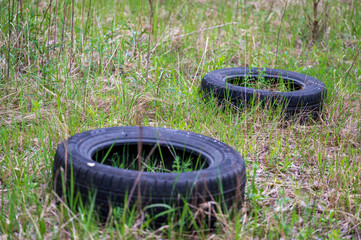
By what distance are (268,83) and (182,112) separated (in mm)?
1295

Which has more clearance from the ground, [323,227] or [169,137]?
[169,137]

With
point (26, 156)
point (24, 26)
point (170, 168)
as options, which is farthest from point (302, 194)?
point (24, 26)

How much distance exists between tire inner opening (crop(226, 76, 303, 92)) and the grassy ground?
32cm

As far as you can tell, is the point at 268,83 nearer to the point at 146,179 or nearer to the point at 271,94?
the point at 271,94

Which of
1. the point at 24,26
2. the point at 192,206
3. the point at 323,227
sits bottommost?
the point at 323,227

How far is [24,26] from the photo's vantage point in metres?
4.59

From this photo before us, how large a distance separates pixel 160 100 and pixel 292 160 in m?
1.38

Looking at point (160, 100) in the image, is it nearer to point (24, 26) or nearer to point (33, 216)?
point (24, 26)

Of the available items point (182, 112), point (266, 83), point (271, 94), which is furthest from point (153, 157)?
point (266, 83)

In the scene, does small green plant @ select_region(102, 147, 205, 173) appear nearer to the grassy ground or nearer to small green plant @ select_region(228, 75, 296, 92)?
the grassy ground

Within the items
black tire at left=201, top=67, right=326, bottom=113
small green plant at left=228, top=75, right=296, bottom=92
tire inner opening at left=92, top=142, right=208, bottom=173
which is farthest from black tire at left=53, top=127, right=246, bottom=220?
small green plant at left=228, top=75, right=296, bottom=92

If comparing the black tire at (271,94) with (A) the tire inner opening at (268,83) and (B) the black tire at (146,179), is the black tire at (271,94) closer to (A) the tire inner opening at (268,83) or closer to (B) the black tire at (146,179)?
(A) the tire inner opening at (268,83)

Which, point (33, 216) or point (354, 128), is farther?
Answer: point (354, 128)

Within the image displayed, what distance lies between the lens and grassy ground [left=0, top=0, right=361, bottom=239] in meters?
2.56
